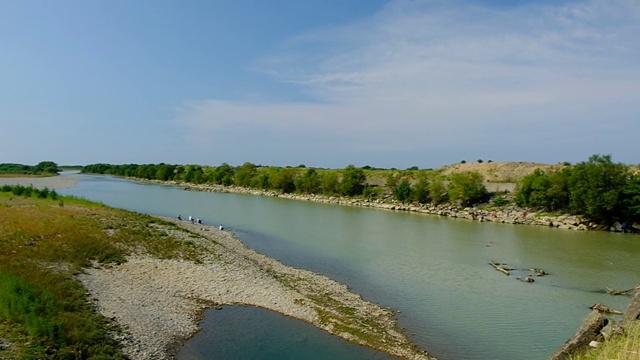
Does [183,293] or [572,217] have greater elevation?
[572,217]

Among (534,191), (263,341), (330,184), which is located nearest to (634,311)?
(263,341)

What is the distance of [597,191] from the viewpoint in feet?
150

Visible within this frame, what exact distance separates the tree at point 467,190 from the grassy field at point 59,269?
44.7 m

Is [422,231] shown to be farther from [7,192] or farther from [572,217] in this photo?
[7,192]

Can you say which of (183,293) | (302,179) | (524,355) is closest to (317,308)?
(183,293)

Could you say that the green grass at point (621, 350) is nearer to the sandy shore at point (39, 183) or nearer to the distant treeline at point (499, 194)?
the distant treeline at point (499, 194)

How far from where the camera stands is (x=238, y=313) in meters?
17.3

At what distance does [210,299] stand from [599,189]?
43.3 m

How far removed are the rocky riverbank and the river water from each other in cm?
85

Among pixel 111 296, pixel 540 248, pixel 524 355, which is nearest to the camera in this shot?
pixel 524 355

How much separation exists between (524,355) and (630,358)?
359 inches

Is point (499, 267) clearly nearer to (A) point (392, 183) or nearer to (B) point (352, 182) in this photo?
(A) point (392, 183)

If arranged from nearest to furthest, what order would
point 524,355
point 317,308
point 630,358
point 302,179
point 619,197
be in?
1. point 630,358
2. point 524,355
3. point 317,308
4. point 619,197
5. point 302,179

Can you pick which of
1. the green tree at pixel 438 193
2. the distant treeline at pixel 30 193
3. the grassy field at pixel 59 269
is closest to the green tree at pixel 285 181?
the green tree at pixel 438 193
